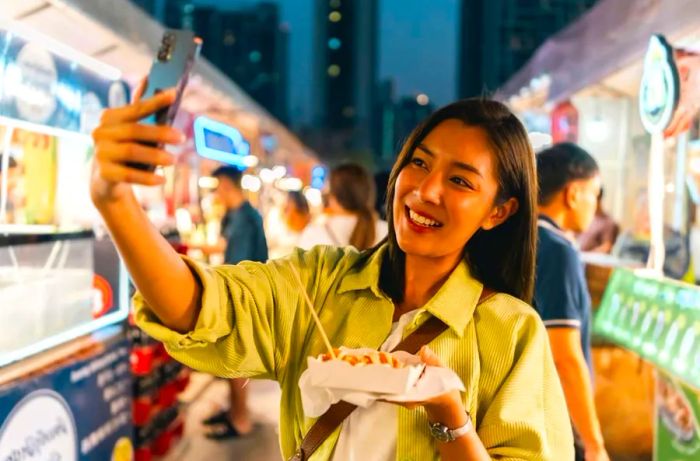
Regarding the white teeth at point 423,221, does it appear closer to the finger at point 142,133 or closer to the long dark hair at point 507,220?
the long dark hair at point 507,220

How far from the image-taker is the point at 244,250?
5.38 metres

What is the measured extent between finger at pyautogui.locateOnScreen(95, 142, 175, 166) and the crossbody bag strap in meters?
0.68

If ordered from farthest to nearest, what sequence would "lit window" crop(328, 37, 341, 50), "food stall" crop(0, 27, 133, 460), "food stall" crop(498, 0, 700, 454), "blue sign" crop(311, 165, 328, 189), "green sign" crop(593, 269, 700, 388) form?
"lit window" crop(328, 37, 341, 50) < "blue sign" crop(311, 165, 328, 189) < "food stall" crop(498, 0, 700, 454) < "green sign" crop(593, 269, 700, 388) < "food stall" crop(0, 27, 133, 460)

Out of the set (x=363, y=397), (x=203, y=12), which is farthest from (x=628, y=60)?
(x=203, y=12)

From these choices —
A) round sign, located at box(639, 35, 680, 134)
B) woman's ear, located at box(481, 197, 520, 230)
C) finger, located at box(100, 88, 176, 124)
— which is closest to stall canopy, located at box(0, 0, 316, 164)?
finger, located at box(100, 88, 176, 124)

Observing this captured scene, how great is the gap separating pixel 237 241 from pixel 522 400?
4.14 meters

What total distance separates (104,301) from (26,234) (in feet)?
2.95

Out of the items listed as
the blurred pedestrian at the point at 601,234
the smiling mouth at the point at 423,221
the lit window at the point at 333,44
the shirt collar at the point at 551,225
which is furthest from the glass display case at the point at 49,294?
the lit window at the point at 333,44

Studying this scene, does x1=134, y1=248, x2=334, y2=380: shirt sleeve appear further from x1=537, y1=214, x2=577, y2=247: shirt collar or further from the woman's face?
x1=537, y1=214, x2=577, y2=247: shirt collar

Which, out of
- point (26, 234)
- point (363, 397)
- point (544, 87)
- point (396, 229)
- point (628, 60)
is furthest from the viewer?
point (544, 87)

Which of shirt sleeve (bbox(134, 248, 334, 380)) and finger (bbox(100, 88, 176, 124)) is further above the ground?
finger (bbox(100, 88, 176, 124))

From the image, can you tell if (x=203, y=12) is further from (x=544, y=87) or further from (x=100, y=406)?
(x=100, y=406)

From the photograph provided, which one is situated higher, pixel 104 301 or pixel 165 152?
pixel 165 152

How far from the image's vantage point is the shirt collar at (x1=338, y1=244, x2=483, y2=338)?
151cm
